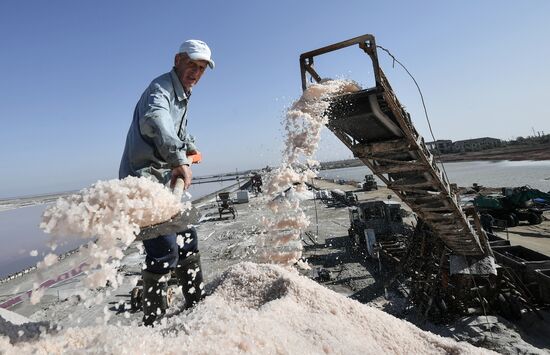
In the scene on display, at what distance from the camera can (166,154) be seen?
2.65 metres

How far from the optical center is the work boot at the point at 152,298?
284cm

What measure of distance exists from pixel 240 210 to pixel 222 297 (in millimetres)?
37097

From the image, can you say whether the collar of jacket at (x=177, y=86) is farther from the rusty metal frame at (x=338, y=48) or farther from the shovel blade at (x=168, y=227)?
the rusty metal frame at (x=338, y=48)

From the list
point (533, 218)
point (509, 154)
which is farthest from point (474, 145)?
point (533, 218)

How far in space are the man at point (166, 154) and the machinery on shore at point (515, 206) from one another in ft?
85.2

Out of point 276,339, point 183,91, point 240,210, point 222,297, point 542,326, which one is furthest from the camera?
point 240,210

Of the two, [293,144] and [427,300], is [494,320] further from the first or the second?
[293,144]

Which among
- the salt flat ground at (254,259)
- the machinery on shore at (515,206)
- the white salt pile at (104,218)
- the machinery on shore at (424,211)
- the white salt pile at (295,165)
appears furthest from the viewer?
the machinery on shore at (515,206)

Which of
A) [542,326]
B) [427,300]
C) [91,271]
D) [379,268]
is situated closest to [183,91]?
[91,271]

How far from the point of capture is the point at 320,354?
6.30 ft

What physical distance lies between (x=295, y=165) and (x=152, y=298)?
297 cm

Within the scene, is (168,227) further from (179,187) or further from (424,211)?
(424,211)

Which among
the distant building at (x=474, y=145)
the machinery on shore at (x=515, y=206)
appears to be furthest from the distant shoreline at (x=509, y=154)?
the machinery on shore at (x=515, y=206)

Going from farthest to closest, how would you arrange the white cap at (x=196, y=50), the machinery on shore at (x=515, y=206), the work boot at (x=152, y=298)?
the machinery on shore at (x=515, y=206) < the white cap at (x=196, y=50) < the work boot at (x=152, y=298)
